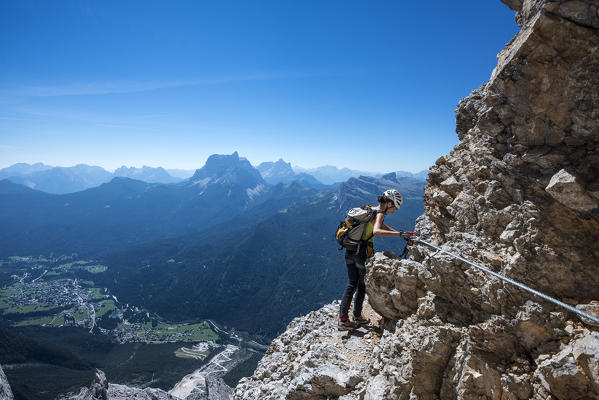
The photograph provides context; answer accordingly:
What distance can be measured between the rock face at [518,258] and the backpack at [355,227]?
1922 millimetres

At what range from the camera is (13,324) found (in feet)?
630

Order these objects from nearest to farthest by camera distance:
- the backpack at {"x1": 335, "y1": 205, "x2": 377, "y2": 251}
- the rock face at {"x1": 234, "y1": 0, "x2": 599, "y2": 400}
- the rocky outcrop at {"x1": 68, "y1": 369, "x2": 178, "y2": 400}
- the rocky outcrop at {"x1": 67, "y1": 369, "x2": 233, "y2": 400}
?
1. the rock face at {"x1": 234, "y1": 0, "x2": 599, "y2": 400}
2. the backpack at {"x1": 335, "y1": 205, "x2": 377, "y2": 251}
3. the rocky outcrop at {"x1": 68, "y1": 369, "x2": 178, "y2": 400}
4. the rocky outcrop at {"x1": 67, "y1": 369, "x2": 233, "y2": 400}

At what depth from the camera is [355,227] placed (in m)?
10.9

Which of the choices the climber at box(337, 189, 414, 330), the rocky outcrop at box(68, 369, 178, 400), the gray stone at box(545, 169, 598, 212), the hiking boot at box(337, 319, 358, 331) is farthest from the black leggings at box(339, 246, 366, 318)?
the rocky outcrop at box(68, 369, 178, 400)

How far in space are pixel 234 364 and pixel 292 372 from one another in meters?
150

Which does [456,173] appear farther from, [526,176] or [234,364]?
[234,364]

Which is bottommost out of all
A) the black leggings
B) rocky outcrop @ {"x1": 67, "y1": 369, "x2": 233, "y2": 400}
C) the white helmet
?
rocky outcrop @ {"x1": 67, "y1": 369, "x2": 233, "y2": 400}

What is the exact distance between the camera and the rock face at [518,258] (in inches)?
238

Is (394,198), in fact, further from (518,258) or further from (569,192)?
(569,192)

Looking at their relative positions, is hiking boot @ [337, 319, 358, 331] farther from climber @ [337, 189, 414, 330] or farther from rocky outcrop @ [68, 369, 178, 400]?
rocky outcrop @ [68, 369, 178, 400]

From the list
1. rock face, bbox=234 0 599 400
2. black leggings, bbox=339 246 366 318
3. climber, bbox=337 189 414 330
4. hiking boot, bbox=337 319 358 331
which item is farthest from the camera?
hiking boot, bbox=337 319 358 331

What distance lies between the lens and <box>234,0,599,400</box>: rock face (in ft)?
19.8

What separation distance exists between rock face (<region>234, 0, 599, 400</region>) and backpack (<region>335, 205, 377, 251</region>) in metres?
1.92

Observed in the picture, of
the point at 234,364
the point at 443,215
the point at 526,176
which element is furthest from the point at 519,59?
the point at 234,364
